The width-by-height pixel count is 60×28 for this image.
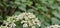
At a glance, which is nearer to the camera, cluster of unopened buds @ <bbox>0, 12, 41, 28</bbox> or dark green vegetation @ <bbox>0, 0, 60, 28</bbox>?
cluster of unopened buds @ <bbox>0, 12, 41, 28</bbox>

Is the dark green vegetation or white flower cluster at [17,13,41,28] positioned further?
the dark green vegetation

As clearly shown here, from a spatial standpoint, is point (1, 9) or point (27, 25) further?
point (1, 9)

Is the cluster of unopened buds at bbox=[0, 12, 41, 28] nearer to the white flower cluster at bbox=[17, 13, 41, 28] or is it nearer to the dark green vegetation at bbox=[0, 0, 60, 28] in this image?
the white flower cluster at bbox=[17, 13, 41, 28]

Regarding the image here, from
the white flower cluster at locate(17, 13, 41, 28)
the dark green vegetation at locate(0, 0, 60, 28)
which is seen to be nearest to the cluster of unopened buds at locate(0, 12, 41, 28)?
the white flower cluster at locate(17, 13, 41, 28)

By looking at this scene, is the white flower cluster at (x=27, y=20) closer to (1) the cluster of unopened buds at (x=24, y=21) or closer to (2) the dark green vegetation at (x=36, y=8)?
(1) the cluster of unopened buds at (x=24, y=21)

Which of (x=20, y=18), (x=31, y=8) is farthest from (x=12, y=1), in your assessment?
(x=20, y=18)

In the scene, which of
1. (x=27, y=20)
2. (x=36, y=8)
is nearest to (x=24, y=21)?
(x=27, y=20)

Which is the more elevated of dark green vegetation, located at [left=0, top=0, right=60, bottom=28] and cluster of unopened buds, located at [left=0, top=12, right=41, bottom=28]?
dark green vegetation, located at [left=0, top=0, right=60, bottom=28]

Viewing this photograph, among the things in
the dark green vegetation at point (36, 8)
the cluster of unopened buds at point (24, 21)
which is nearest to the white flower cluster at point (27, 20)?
the cluster of unopened buds at point (24, 21)

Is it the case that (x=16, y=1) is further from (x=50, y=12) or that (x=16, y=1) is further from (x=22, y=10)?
(x=50, y=12)
